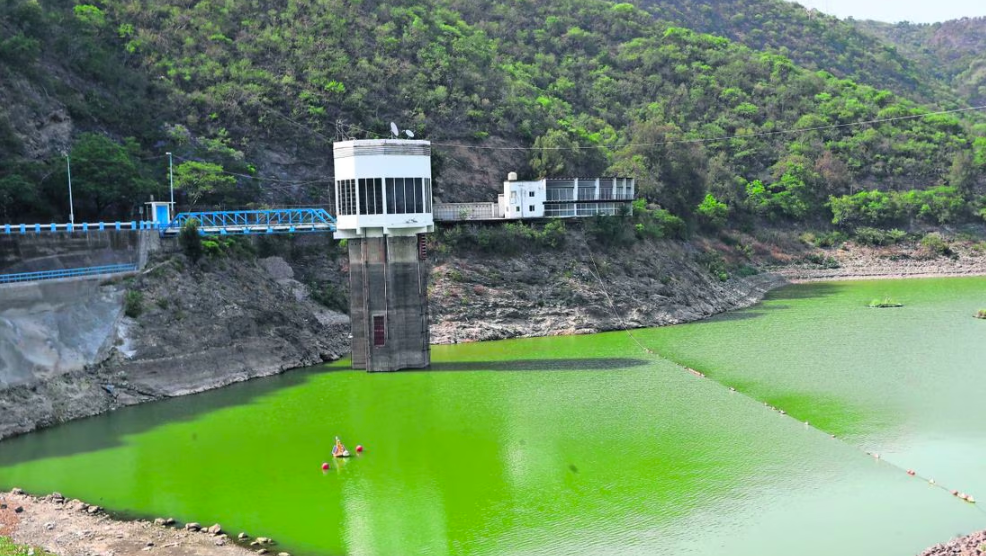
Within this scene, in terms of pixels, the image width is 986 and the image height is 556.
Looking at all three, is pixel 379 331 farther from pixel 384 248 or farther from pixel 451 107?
pixel 451 107

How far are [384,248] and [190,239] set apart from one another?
394 inches

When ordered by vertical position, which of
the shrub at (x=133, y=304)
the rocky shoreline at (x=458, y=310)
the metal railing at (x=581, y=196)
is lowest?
the rocky shoreline at (x=458, y=310)

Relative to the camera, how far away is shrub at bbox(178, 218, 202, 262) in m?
45.9

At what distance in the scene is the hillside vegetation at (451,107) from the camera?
59.1m

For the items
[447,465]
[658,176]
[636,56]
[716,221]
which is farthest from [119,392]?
[636,56]

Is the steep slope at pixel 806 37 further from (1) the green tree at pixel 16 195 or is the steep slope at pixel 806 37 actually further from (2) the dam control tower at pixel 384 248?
(1) the green tree at pixel 16 195

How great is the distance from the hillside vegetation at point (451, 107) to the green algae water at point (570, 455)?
814 inches

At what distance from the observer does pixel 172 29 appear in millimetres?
73812

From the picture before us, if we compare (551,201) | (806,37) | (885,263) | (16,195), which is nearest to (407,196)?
(551,201)

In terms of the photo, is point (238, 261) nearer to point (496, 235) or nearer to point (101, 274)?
point (101, 274)

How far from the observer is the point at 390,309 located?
150ft

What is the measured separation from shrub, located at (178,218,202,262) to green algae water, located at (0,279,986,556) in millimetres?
7924

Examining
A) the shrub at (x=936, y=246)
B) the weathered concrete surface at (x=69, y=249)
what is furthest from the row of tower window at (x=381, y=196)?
the shrub at (x=936, y=246)

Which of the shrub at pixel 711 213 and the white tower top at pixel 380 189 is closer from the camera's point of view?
the white tower top at pixel 380 189
